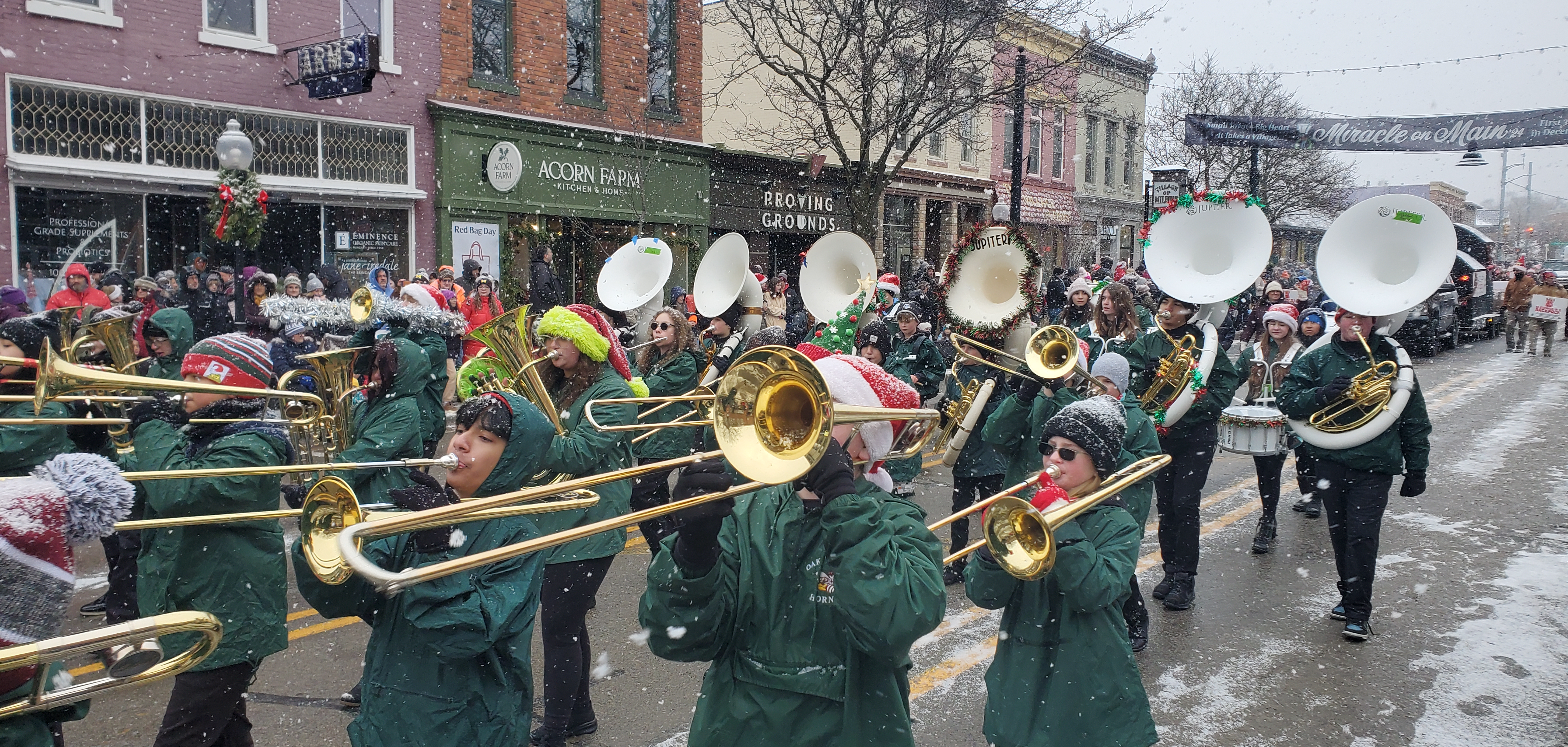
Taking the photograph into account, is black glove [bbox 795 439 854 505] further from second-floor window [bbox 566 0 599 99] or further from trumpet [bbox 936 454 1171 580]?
second-floor window [bbox 566 0 599 99]

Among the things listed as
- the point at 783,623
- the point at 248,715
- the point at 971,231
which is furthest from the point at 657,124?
the point at 783,623

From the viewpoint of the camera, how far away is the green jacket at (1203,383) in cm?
598

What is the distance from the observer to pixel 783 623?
90.3 inches

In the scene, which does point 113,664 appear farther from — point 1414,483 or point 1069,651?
point 1414,483

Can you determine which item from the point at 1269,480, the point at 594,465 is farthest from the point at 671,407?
the point at 1269,480

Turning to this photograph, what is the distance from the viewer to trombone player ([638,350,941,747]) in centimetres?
215

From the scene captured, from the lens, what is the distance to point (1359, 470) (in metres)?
5.48

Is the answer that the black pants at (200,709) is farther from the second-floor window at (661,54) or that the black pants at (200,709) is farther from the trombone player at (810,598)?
the second-floor window at (661,54)

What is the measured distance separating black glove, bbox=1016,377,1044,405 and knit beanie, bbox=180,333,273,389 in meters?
3.23

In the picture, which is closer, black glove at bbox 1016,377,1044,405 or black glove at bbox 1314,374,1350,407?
black glove at bbox 1016,377,1044,405

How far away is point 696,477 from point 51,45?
13465mm

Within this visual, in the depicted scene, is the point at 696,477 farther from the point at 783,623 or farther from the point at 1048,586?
the point at 1048,586

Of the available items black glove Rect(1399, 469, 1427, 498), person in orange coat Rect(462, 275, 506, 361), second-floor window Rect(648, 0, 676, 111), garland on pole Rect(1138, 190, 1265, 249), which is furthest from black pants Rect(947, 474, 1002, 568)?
second-floor window Rect(648, 0, 676, 111)

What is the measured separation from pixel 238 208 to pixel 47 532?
39.8 ft
